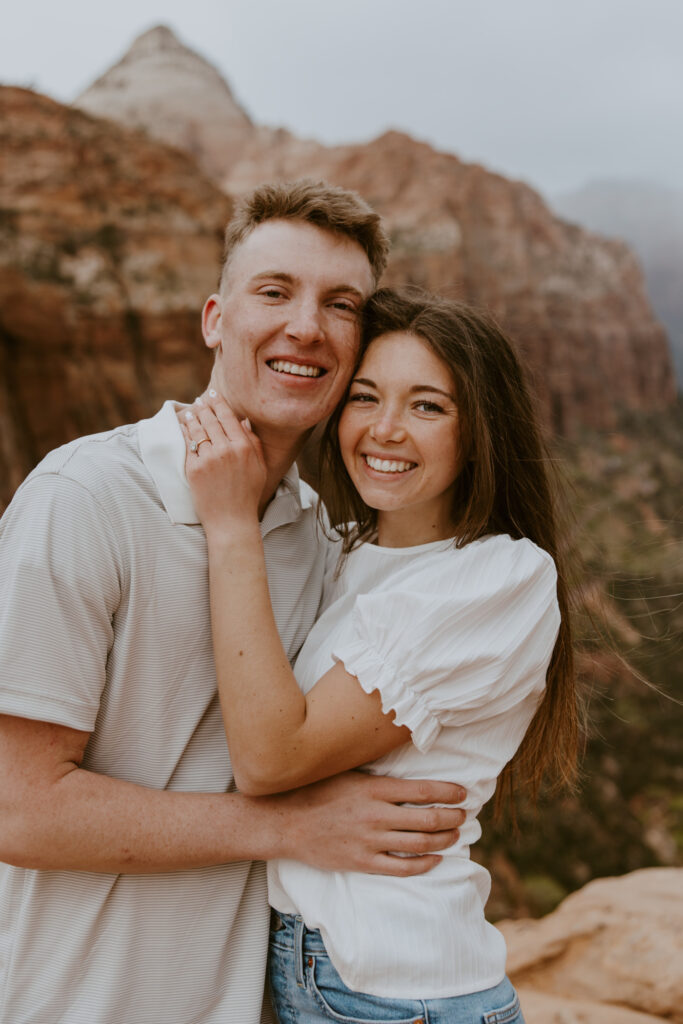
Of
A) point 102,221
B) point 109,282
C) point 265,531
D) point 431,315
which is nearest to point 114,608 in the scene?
point 265,531

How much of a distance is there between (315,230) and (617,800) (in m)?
17.0

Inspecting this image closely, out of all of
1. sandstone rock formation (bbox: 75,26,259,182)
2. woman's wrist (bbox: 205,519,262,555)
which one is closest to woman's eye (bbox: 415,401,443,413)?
woman's wrist (bbox: 205,519,262,555)

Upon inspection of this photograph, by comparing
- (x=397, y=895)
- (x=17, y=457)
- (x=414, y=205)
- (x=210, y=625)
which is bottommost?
(x=17, y=457)

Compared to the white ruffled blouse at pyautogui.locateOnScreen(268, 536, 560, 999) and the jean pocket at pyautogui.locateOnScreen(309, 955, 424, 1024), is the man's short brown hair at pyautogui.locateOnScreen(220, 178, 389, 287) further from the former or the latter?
the jean pocket at pyautogui.locateOnScreen(309, 955, 424, 1024)

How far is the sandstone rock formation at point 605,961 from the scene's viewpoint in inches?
135

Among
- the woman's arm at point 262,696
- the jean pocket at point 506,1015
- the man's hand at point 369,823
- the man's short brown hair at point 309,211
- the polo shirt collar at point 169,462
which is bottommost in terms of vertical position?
the jean pocket at point 506,1015

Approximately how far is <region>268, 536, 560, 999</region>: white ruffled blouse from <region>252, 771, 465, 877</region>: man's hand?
4cm

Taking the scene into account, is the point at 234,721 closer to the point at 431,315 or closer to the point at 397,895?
the point at 397,895

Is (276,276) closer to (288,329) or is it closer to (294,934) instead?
(288,329)

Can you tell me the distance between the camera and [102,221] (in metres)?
15.6

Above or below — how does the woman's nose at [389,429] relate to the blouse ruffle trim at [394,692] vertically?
above

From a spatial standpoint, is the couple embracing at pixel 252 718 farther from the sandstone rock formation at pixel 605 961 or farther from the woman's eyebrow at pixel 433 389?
the sandstone rock formation at pixel 605 961

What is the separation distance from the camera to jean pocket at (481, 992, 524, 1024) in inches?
68.2

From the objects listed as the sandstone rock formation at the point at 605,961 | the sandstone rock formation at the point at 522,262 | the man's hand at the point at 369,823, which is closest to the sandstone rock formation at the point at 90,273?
the sandstone rock formation at the point at 605,961
